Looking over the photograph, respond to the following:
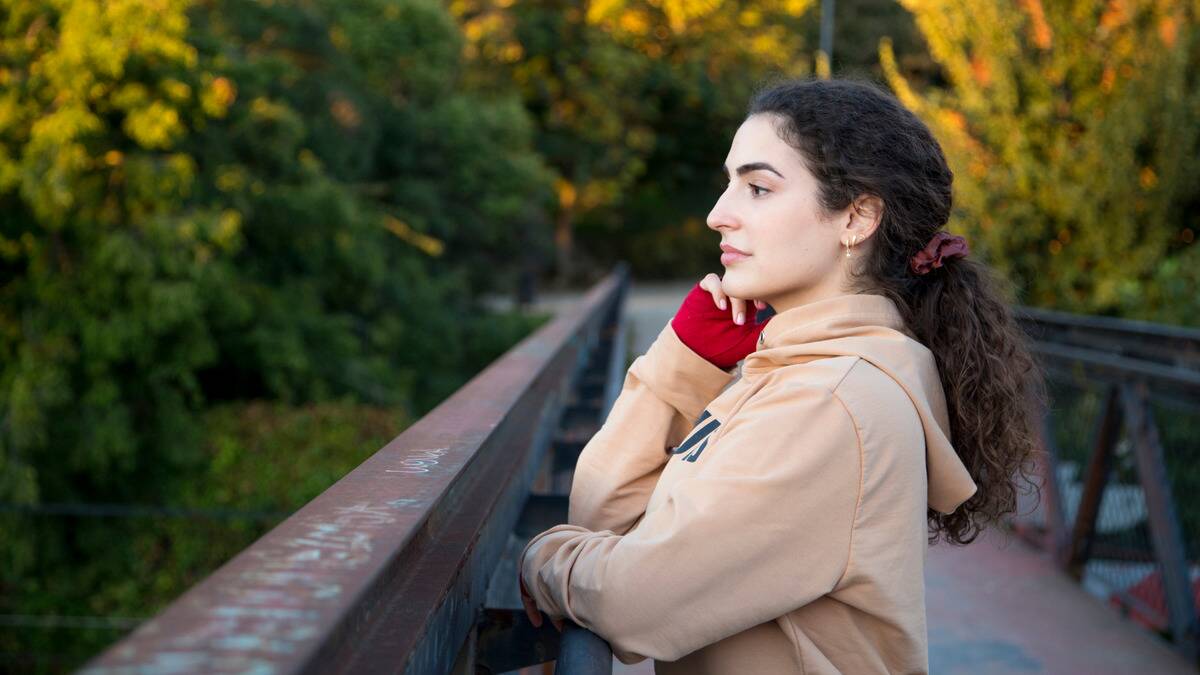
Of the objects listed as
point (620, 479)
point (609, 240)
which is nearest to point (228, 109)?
point (620, 479)

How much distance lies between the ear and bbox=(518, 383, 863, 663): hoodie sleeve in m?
0.39

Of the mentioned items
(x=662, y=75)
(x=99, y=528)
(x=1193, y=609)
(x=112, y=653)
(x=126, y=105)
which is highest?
(x=662, y=75)

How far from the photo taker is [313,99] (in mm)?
18922

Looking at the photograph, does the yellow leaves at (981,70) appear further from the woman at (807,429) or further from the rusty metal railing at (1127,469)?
the woman at (807,429)

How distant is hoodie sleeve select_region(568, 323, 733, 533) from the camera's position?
178cm

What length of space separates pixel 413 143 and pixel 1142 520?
18178 mm

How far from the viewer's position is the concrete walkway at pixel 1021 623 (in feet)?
13.1

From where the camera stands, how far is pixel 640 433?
1847mm

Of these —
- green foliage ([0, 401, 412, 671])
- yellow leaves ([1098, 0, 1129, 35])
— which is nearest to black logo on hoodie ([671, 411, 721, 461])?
yellow leaves ([1098, 0, 1129, 35])

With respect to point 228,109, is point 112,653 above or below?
below

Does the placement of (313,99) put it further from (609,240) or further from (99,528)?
(609,240)

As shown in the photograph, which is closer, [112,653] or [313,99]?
[112,653]

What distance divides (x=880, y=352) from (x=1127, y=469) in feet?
13.2

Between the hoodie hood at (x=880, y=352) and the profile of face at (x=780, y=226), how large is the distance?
0.05 metres
